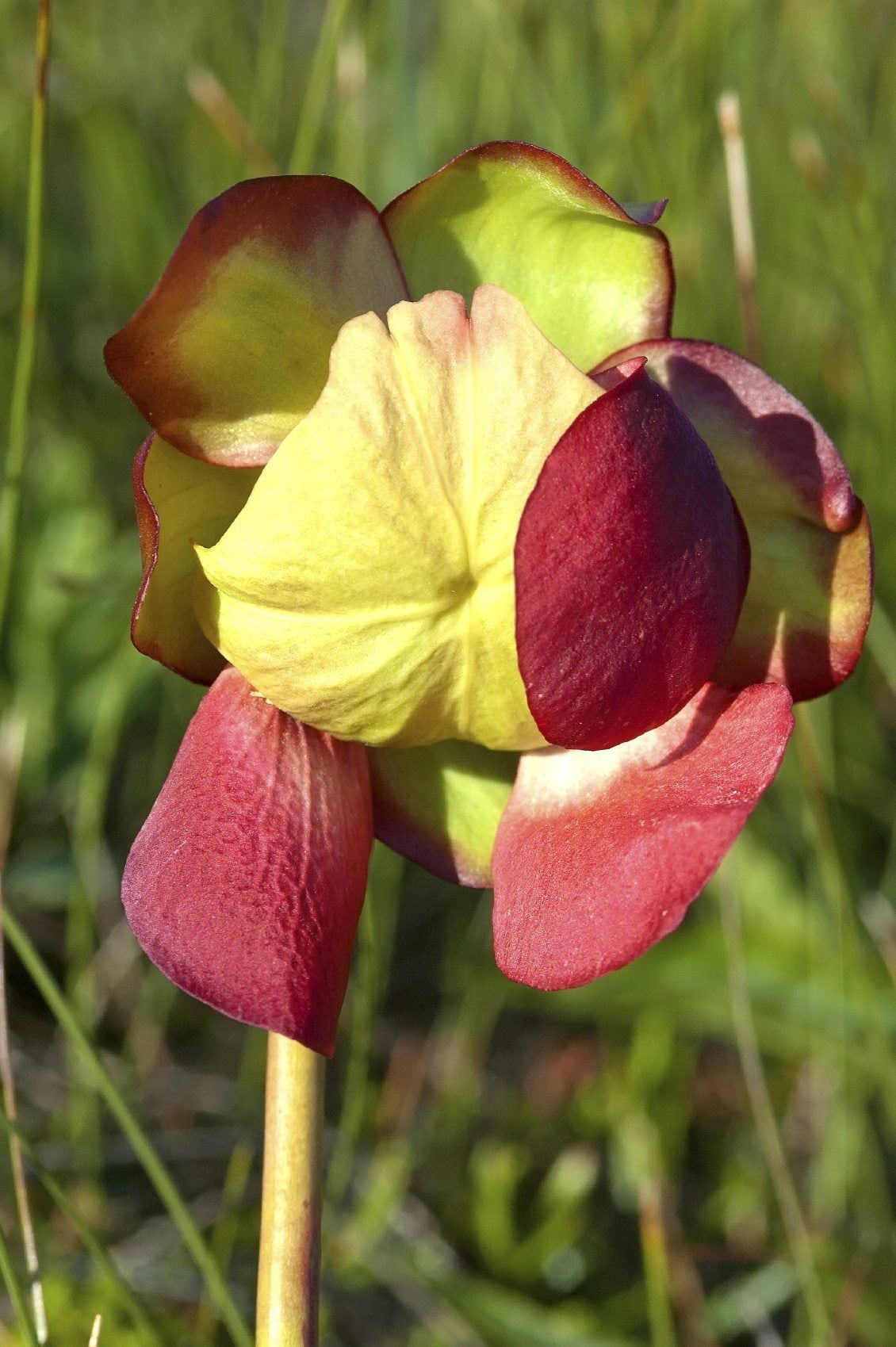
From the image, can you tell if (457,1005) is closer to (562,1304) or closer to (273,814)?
(562,1304)

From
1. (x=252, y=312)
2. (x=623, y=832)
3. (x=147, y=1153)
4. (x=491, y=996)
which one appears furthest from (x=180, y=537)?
(x=491, y=996)

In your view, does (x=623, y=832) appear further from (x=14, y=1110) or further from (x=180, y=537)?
(x=14, y=1110)

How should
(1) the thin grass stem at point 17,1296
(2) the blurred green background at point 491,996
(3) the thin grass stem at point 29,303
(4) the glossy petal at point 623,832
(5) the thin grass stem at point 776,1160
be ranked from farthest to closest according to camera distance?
1. (2) the blurred green background at point 491,996
2. (5) the thin grass stem at point 776,1160
3. (3) the thin grass stem at point 29,303
4. (1) the thin grass stem at point 17,1296
5. (4) the glossy petal at point 623,832

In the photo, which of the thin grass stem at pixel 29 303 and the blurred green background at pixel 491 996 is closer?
the thin grass stem at pixel 29 303

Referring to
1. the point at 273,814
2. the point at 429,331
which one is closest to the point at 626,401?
the point at 429,331

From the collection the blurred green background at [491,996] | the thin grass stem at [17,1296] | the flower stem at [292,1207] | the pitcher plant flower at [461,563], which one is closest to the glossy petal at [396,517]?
the pitcher plant flower at [461,563]

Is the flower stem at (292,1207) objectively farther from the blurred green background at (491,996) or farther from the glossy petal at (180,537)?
the blurred green background at (491,996)
